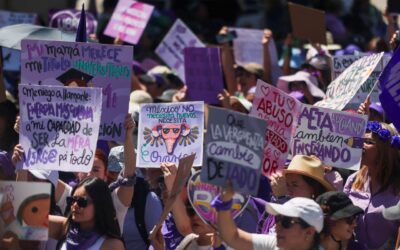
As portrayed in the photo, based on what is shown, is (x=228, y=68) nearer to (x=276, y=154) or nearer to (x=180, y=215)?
(x=276, y=154)

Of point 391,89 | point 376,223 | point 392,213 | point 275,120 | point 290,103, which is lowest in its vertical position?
point 376,223

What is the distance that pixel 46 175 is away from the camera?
7828 millimetres

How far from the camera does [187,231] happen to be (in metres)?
7.35

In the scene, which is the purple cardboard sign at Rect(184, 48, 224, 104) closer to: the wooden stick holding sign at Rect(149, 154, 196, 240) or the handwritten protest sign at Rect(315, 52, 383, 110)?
the handwritten protest sign at Rect(315, 52, 383, 110)

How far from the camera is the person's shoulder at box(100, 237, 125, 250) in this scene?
7.06 meters

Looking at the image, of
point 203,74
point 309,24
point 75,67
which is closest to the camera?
point 75,67

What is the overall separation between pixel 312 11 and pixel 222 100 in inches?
75.2

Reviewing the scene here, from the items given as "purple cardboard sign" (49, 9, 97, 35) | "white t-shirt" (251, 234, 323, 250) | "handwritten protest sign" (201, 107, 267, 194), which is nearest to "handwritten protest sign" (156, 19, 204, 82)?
"purple cardboard sign" (49, 9, 97, 35)

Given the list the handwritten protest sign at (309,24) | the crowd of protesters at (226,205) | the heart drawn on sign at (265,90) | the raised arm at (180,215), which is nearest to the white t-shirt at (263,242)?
the crowd of protesters at (226,205)

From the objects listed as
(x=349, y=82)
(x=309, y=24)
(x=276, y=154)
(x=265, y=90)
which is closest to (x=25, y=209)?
(x=276, y=154)

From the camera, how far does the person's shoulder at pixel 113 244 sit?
7062 millimetres

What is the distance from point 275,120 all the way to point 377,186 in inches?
31.7

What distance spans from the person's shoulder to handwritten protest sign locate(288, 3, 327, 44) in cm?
524

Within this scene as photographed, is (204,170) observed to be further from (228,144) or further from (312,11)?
(312,11)
